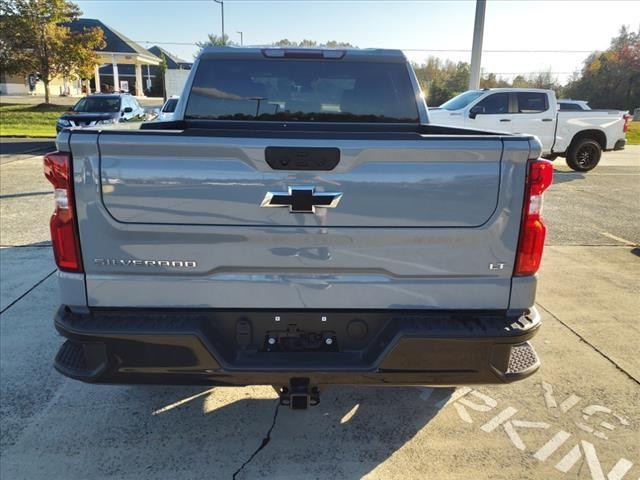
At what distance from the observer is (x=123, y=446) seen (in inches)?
114

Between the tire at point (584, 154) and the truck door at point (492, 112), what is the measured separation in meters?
2.17

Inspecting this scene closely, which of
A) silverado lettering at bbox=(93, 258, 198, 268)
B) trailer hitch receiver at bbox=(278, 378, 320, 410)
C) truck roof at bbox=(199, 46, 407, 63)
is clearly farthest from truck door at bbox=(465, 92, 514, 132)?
silverado lettering at bbox=(93, 258, 198, 268)

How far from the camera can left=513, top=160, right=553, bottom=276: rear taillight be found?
89.0 inches

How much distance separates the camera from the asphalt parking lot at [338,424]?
2756mm

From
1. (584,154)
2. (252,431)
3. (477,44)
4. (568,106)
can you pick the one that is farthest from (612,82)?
(252,431)

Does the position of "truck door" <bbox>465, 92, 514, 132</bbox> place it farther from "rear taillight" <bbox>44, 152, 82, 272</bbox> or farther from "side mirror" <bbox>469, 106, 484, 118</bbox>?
"rear taillight" <bbox>44, 152, 82, 272</bbox>

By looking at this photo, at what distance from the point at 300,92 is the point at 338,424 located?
2361 mm

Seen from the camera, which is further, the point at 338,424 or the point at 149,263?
the point at 338,424

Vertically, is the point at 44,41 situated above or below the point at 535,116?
above

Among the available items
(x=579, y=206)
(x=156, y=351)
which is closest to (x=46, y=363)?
(x=156, y=351)

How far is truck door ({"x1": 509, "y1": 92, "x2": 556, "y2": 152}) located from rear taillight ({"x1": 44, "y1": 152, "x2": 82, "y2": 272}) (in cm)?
1370

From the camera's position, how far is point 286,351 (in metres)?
2.39

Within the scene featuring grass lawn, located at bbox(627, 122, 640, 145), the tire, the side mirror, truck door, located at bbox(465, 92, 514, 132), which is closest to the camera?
the side mirror

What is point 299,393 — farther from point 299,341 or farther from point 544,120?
point 544,120
